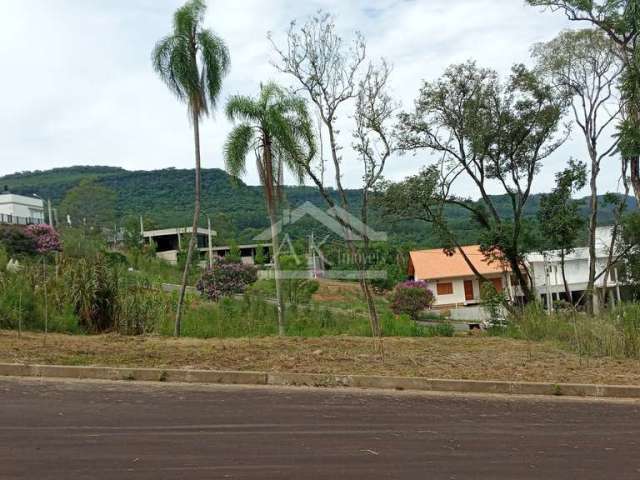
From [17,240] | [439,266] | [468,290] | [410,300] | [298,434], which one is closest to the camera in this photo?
[298,434]

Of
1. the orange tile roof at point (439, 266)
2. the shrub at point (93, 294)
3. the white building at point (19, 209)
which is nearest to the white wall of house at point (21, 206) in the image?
the white building at point (19, 209)

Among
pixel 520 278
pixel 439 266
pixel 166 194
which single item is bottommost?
pixel 520 278

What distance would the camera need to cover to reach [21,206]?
7019cm

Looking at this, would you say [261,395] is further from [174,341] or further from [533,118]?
[533,118]

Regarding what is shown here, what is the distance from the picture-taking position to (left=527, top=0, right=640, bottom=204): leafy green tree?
20766 millimetres

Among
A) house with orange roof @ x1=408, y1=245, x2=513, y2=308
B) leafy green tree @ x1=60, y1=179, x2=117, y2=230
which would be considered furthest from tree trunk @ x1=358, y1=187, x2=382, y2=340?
leafy green tree @ x1=60, y1=179, x2=117, y2=230

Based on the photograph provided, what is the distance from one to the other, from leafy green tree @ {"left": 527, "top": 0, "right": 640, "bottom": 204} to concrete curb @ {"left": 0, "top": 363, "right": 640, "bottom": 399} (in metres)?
12.8

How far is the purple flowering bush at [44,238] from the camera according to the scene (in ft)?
141

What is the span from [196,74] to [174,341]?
583 cm

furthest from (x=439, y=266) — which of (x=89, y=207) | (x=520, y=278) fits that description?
(x=89, y=207)

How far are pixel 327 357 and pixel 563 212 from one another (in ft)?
39.9

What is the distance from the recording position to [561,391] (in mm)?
10406

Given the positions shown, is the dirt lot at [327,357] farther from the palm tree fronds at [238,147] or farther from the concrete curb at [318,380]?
the palm tree fronds at [238,147]

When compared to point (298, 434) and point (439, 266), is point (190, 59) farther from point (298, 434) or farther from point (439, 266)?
point (439, 266)
